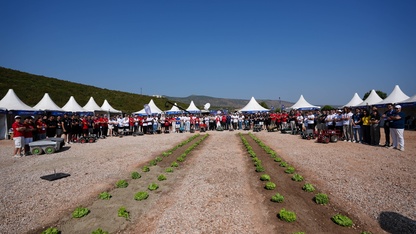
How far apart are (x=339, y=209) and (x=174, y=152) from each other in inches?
406

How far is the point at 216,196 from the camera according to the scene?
7059 mm

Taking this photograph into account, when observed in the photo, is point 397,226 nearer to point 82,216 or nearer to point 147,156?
point 82,216

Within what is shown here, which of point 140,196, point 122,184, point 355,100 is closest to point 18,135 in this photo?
point 122,184

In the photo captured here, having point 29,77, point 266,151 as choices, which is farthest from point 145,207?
point 29,77

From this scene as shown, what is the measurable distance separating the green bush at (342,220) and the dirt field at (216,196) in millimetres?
119

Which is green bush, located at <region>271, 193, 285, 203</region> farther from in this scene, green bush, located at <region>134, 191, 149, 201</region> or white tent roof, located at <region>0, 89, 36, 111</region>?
white tent roof, located at <region>0, 89, 36, 111</region>

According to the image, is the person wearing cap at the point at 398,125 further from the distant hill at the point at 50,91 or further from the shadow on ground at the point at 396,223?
the distant hill at the point at 50,91

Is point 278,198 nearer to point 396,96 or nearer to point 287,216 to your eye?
point 287,216

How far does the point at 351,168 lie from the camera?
941cm

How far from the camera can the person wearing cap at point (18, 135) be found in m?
13.5

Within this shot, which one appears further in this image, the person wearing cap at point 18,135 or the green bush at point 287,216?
the person wearing cap at point 18,135

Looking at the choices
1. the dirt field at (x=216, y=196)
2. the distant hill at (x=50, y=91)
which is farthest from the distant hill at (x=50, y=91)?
the dirt field at (x=216, y=196)

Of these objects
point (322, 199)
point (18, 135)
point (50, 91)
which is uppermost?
point (50, 91)

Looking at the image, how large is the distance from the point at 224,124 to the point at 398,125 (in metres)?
19.2
